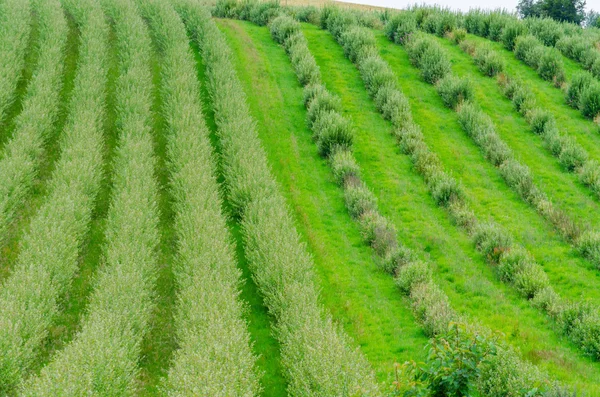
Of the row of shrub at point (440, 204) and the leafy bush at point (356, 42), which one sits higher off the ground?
the leafy bush at point (356, 42)

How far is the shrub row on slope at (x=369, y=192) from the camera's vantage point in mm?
14086

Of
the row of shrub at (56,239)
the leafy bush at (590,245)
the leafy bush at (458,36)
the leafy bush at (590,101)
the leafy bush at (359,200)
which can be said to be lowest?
the row of shrub at (56,239)

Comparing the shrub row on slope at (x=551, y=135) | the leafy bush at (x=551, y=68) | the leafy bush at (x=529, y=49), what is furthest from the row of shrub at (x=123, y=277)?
the leafy bush at (x=529, y=49)

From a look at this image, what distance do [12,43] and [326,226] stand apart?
53.9 ft

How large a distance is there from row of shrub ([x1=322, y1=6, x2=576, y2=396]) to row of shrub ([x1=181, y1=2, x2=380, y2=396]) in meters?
2.19

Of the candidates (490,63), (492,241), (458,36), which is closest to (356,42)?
(458,36)

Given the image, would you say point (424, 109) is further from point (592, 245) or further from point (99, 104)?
point (99, 104)

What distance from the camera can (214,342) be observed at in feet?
38.6

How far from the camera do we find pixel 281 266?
15.0 m

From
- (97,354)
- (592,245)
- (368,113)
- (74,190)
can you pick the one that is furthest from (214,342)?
(368,113)

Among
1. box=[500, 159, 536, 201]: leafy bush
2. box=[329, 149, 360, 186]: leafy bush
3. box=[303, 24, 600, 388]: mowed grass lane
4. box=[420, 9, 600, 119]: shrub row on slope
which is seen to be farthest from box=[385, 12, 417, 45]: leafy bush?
box=[500, 159, 536, 201]: leafy bush

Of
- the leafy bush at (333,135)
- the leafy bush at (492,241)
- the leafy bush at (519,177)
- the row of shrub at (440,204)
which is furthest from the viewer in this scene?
the leafy bush at (333,135)

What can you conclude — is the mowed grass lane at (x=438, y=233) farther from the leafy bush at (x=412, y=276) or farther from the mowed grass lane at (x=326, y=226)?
the mowed grass lane at (x=326, y=226)

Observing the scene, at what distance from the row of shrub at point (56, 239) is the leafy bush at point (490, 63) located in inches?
701
